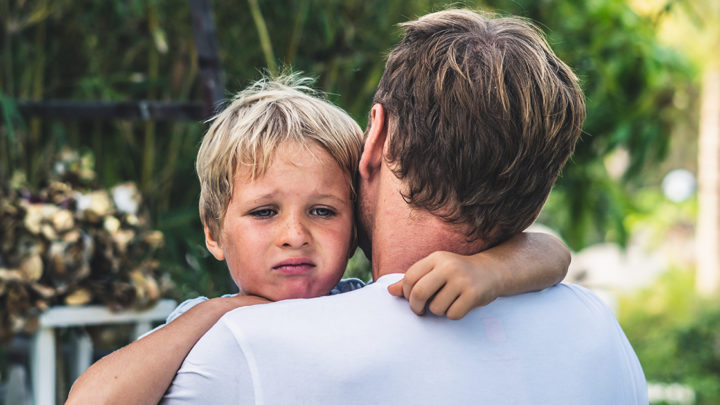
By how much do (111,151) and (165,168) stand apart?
0.22m

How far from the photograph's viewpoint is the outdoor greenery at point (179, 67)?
2.71 meters

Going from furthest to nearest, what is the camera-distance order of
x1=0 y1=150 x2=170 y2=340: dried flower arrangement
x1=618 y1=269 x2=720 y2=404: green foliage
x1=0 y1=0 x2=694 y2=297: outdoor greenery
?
1. x1=618 y1=269 x2=720 y2=404: green foliage
2. x1=0 y1=0 x2=694 y2=297: outdoor greenery
3. x1=0 y1=150 x2=170 y2=340: dried flower arrangement

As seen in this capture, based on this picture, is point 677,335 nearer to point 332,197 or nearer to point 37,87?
point 37,87

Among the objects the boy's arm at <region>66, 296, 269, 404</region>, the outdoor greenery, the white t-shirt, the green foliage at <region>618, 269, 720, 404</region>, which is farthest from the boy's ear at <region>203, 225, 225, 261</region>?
the green foliage at <region>618, 269, 720, 404</region>

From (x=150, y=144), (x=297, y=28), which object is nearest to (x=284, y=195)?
(x=297, y=28)

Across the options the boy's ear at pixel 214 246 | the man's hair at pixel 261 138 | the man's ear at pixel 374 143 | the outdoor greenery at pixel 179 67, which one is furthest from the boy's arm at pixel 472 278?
the outdoor greenery at pixel 179 67

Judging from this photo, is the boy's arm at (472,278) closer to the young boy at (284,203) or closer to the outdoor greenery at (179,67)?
the young boy at (284,203)

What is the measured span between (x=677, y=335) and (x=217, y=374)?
8543mm

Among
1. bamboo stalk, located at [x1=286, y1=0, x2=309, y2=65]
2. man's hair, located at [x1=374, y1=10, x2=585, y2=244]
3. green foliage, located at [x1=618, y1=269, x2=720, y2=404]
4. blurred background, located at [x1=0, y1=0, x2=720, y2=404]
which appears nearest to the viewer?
man's hair, located at [x1=374, y1=10, x2=585, y2=244]

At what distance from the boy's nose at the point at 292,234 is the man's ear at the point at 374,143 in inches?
5.6

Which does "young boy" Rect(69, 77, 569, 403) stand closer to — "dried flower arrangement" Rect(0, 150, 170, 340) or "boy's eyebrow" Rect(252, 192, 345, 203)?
"boy's eyebrow" Rect(252, 192, 345, 203)

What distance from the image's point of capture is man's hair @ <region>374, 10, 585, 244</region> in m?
1.05

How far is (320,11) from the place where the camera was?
2.86 metres

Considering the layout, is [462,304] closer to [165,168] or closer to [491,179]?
[491,179]
